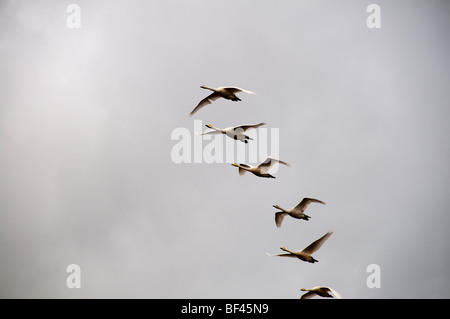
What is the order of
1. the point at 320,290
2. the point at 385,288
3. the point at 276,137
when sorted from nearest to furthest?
1. the point at 320,290
2. the point at 276,137
3. the point at 385,288

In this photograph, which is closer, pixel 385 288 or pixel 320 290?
pixel 320 290

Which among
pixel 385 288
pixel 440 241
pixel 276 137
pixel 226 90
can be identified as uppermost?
pixel 276 137

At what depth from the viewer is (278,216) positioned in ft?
120
